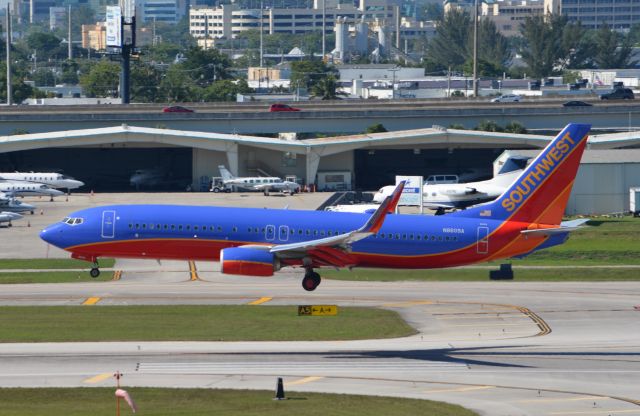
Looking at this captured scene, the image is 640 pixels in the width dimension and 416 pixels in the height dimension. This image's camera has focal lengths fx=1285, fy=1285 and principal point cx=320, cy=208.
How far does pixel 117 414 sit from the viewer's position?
5309 cm

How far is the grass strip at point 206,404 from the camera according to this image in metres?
54.2

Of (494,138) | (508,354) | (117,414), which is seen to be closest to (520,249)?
(508,354)

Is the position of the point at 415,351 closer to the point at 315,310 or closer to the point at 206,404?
the point at 315,310

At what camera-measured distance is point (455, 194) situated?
13612 centimetres

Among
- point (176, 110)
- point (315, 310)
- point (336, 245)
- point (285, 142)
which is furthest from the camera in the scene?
point (176, 110)

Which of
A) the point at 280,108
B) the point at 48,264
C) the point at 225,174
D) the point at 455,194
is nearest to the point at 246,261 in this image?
the point at 48,264

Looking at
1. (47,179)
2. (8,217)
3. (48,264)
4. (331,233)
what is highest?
(331,233)

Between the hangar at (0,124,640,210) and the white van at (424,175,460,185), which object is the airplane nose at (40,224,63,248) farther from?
the white van at (424,175,460,185)

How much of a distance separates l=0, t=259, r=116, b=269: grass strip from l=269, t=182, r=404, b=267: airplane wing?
3605cm

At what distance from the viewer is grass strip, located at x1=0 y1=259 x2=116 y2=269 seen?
99.9 m

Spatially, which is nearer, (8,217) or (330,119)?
(8,217)

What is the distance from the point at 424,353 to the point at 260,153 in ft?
328

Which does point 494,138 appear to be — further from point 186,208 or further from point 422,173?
point 186,208

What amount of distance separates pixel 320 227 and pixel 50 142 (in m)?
92.0
